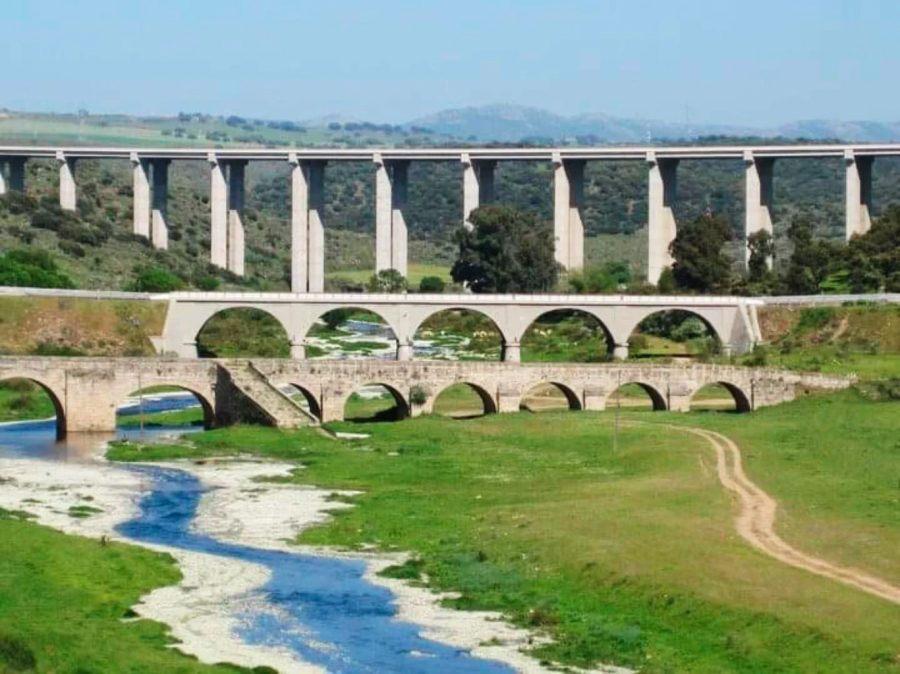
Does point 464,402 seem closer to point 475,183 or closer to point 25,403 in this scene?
point 25,403

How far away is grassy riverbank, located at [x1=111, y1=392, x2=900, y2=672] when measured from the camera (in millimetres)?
46906

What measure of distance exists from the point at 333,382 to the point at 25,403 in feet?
47.0

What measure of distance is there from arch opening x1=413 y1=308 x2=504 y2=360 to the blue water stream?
5391 centimetres

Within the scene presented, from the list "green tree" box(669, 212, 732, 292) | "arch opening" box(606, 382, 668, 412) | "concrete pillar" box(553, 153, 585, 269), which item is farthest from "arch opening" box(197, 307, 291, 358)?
"concrete pillar" box(553, 153, 585, 269)

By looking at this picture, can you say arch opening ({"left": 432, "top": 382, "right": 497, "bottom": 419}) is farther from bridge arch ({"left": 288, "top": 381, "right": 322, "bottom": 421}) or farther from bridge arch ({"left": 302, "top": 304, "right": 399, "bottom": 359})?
bridge arch ({"left": 302, "top": 304, "right": 399, "bottom": 359})

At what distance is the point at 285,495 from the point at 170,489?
13.7 ft

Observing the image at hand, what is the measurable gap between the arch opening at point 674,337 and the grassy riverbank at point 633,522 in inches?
767

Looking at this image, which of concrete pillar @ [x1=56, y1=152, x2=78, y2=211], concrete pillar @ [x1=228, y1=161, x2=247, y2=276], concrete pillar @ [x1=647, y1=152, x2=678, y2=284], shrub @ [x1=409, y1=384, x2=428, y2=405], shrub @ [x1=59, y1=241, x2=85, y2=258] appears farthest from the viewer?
concrete pillar @ [x1=56, y1=152, x2=78, y2=211]

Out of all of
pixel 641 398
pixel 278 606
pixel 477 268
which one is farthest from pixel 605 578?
pixel 477 268

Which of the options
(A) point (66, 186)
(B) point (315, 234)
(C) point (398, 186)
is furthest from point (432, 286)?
(A) point (66, 186)

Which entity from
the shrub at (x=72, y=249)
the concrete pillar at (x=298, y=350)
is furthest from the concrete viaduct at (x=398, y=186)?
the concrete pillar at (x=298, y=350)

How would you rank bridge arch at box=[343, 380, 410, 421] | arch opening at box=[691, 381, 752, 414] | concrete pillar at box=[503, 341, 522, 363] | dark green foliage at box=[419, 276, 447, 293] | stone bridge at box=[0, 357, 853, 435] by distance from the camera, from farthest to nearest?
dark green foliage at box=[419, 276, 447, 293] < concrete pillar at box=[503, 341, 522, 363] < arch opening at box=[691, 381, 752, 414] < bridge arch at box=[343, 380, 410, 421] < stone bridge at box=[0, 357, 853, 435]

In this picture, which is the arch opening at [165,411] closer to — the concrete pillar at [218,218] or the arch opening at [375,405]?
the arch opening at [375,405]

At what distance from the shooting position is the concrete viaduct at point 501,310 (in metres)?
114
